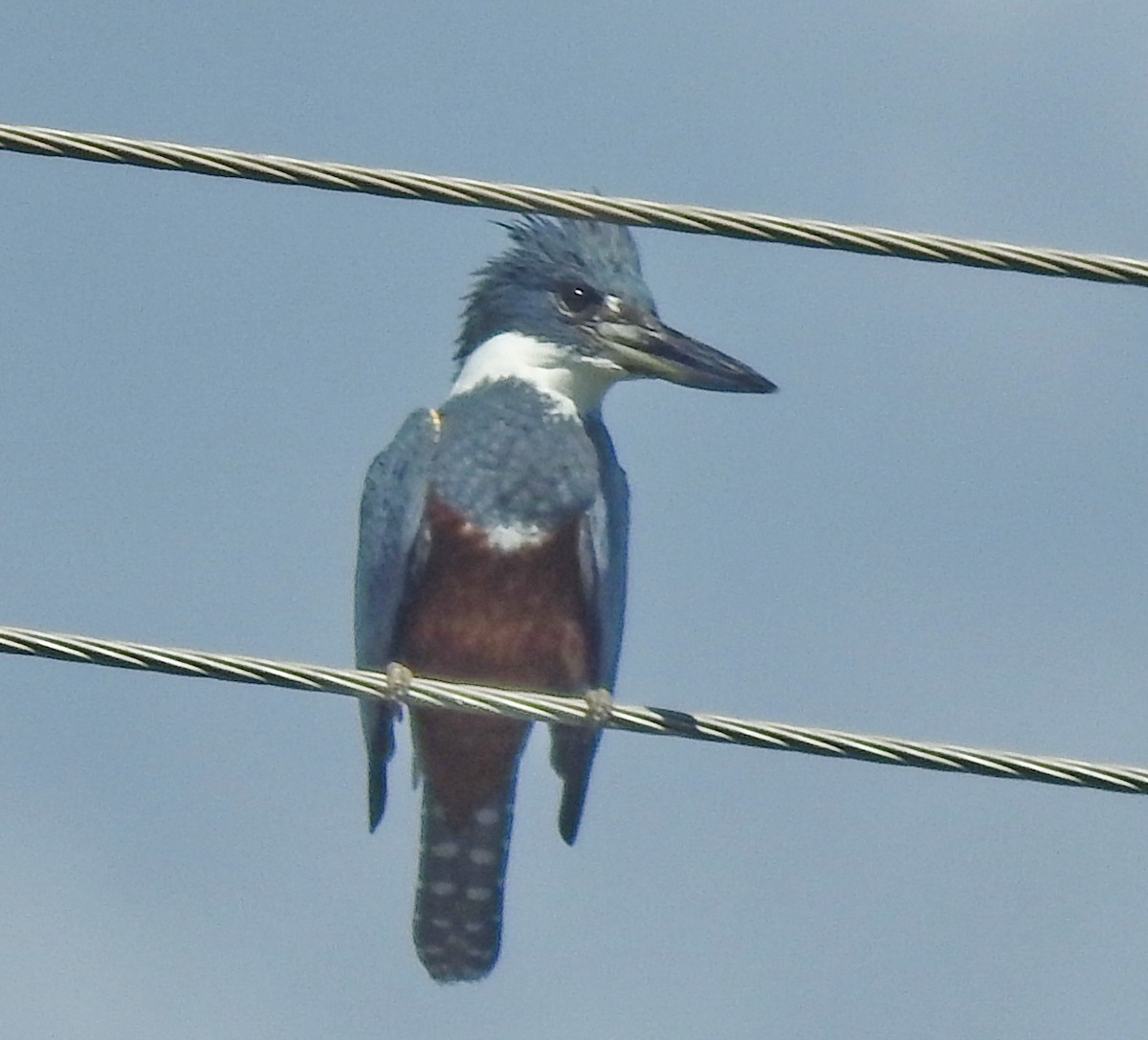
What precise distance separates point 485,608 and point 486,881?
2.74 feet

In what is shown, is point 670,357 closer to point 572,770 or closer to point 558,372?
point 558,372

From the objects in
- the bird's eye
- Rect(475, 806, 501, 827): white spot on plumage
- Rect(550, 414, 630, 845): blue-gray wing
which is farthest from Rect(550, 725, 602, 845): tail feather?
the bird's eye

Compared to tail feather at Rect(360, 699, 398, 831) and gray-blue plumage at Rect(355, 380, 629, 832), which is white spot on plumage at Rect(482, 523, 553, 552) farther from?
tail feather at Rect(360, 699, 398, 831)

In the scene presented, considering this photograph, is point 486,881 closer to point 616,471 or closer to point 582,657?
point 582,657

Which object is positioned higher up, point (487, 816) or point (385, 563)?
point (385, 563)

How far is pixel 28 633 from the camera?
438 centimetres

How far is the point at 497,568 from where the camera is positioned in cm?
684

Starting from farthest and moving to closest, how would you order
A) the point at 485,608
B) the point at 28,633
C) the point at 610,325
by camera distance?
the point at 610,325
the point at 485,608
the point at 28,633

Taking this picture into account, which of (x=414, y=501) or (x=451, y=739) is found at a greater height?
(x=414, y=501)

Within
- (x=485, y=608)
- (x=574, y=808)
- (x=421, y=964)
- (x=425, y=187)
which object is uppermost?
(x=425, y=187)

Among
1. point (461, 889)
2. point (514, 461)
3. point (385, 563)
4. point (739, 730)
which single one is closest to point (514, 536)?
point (514, 461)

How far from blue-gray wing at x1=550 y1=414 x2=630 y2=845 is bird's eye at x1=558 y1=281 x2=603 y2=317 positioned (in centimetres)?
55

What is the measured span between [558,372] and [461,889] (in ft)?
4.81

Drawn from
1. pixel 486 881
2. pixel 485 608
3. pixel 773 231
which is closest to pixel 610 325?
pixel 485 608
